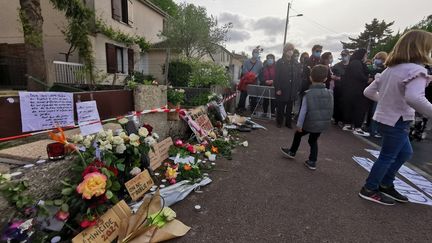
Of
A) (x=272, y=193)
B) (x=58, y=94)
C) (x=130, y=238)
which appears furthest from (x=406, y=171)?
(x=58, y=94)

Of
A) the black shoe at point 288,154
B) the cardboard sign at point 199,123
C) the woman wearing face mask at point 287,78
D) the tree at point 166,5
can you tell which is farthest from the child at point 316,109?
the tree at point 166,5

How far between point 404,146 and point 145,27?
1927 cm

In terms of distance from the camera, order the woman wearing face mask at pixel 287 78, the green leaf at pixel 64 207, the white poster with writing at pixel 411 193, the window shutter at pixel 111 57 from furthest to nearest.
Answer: the window shutter at pixel 111 57 < the woman wearing face mask at pixel 287 78 < the white poster with writing at pixel 411 193 < the green leaf at pixel 64 207

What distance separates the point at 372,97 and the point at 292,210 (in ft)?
5.63

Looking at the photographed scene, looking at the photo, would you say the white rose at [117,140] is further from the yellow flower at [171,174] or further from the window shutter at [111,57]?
the window shutter at [111,57]

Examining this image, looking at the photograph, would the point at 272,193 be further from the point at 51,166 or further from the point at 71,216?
the point at 51,166

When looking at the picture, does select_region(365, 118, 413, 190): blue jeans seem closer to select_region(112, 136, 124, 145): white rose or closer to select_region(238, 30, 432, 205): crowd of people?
select_region(238, 30, 432, 205): crowd of people

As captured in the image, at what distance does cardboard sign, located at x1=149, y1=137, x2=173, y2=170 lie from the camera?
344 cm

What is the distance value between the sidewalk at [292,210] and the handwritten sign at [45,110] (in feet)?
5.47

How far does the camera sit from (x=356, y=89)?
6.32 m

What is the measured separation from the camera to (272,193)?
3055 millimetres

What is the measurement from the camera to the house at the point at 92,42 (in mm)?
10711

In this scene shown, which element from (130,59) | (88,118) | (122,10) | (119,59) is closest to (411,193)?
(88,118)

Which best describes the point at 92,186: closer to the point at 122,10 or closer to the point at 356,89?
the point at 356,89
